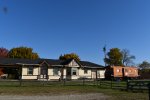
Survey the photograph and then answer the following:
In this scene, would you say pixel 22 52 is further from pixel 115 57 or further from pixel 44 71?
pixel 115 57

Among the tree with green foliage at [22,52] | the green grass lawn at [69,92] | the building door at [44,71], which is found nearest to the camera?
the green grass lawn at [69,92]

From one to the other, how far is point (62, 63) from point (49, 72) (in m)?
4.43

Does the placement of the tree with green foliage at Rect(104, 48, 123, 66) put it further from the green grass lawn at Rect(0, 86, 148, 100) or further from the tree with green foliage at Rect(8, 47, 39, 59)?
the green grass lawn at Rect(0, 86, 148, 100)

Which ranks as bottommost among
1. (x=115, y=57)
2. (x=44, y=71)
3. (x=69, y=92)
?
(x=69, y=92)

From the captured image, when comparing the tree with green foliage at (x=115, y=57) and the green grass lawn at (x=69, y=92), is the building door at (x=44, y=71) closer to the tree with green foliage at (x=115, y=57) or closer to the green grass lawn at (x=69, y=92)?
the green grass lawn at (x=69, y=92)

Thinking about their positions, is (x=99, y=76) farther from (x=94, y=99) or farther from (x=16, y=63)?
(x=94, y=99)

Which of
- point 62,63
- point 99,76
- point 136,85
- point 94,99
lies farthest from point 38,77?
point 94,99

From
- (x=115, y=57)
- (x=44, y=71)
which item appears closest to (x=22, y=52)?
(x=44, y=71)

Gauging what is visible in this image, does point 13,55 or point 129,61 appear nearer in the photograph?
point 13,55

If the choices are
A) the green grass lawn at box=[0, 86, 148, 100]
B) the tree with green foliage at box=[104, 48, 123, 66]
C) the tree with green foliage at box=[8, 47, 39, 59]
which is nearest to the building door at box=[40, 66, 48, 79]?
the green grass lawn at box=[0, 86, 148, 100]

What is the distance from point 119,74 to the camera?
65.3m

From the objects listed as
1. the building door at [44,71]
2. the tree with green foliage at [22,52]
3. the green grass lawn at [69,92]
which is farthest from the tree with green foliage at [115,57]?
the green grass lawn at [69,92]

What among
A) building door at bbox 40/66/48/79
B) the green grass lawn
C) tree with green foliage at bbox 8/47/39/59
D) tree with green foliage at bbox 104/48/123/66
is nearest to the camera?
the green grass lawn

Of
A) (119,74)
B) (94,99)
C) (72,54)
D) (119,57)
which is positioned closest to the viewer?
(94,99)
